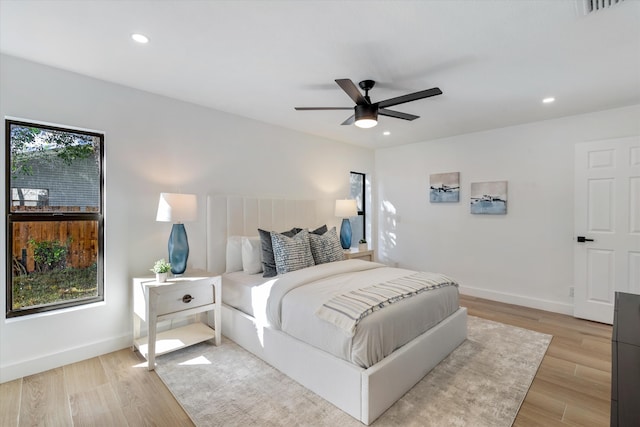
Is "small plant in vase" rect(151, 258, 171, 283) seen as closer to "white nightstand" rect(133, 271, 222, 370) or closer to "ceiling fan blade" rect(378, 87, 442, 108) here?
"white nightstand" rect(133, 271, 222, 370)

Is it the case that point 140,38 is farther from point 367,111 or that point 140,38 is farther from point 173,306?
point 173,306

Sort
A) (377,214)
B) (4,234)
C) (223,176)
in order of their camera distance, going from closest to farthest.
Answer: (4,234), (223,176), (377,214)

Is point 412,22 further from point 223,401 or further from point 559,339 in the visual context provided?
point 559,339

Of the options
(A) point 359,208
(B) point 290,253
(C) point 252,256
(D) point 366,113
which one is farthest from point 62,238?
(A) point 359,208

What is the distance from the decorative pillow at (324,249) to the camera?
3352 mm

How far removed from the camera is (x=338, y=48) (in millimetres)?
2164

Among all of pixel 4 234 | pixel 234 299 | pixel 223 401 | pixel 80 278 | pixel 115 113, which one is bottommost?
pixel 223 401

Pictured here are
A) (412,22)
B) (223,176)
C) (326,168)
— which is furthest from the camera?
(326,168)

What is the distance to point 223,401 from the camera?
2.06m

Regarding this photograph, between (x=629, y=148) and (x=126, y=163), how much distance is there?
17.8ft

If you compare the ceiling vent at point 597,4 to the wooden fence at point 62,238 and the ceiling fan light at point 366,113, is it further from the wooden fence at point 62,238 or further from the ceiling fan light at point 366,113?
the wooden fence at point 62,238

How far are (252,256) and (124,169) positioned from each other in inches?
59.6

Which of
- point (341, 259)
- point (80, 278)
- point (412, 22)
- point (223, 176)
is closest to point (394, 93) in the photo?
point (412, 22)

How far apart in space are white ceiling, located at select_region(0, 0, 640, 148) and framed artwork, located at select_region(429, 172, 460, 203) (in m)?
1.61
